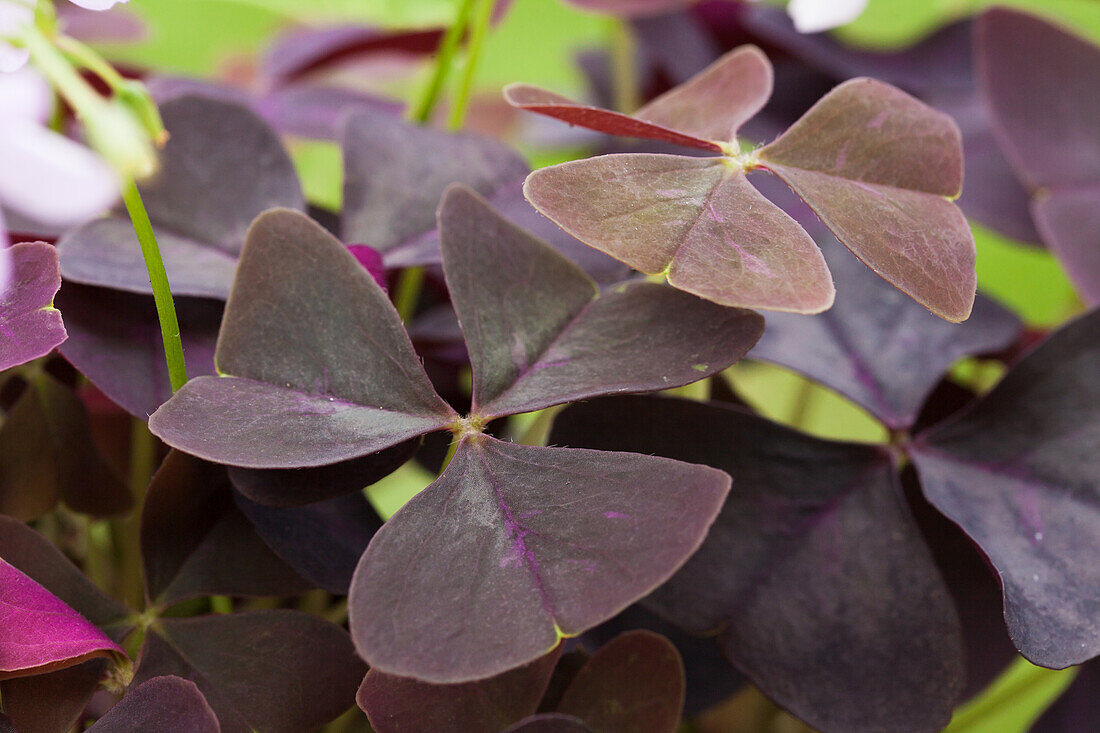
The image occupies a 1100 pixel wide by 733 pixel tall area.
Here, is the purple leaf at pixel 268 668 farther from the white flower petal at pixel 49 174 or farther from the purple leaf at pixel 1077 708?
the purple leaf at pixel 1077 708

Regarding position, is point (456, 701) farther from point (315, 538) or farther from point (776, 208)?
point (776, 208)

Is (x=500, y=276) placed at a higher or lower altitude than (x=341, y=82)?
higher

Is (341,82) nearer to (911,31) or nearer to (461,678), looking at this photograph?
(911,31)

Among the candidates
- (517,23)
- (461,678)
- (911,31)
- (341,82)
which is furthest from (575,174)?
(517,23)

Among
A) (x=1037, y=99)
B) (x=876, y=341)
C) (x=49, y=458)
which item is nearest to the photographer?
(x=49, y=458)

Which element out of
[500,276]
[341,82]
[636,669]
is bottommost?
Result: [341,82]

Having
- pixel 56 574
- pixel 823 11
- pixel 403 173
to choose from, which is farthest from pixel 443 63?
pixel 56 574

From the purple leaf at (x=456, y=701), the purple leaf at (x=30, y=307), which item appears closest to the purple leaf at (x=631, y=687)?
the purple leaf at (x=456, y=701)
